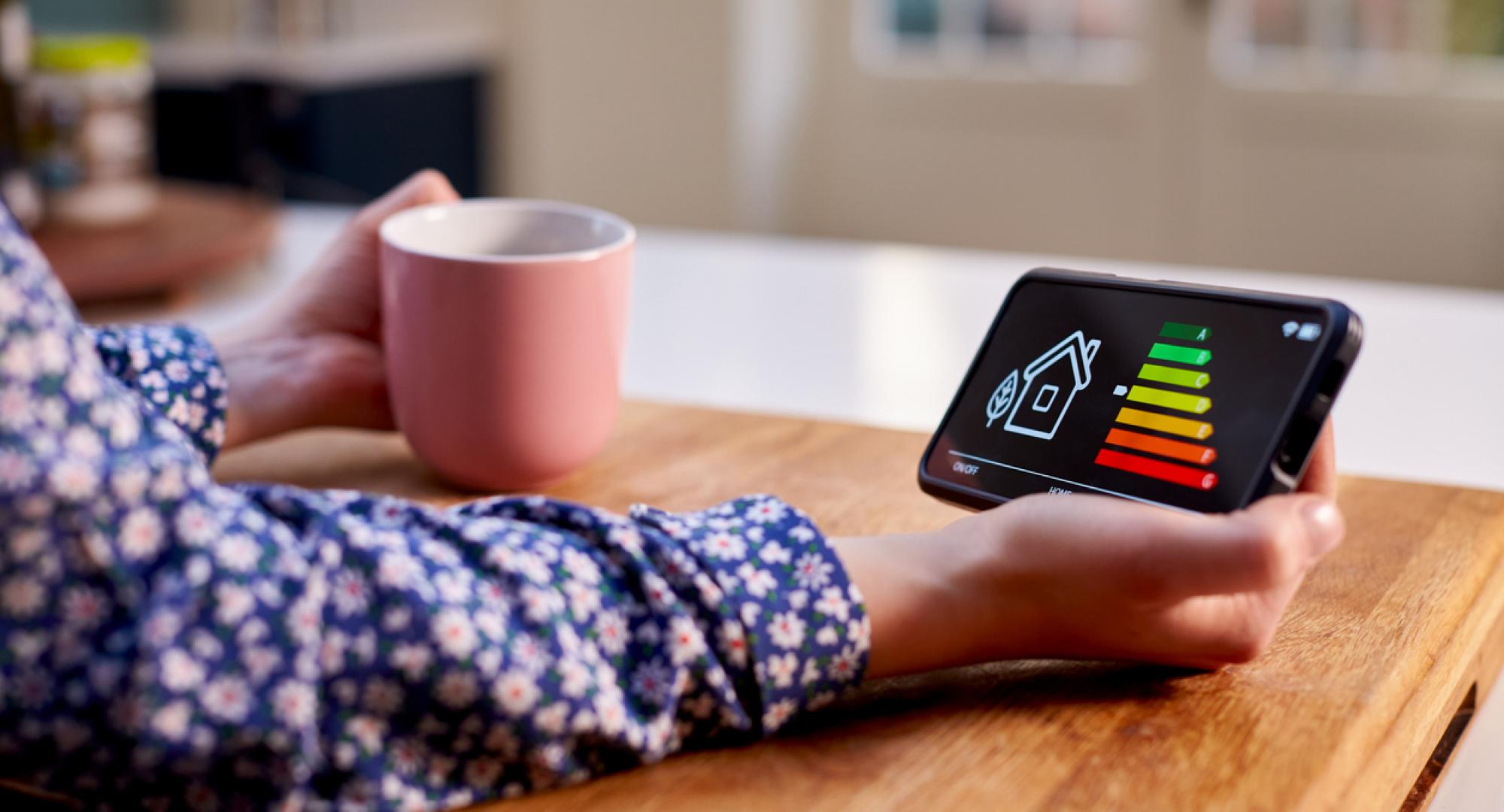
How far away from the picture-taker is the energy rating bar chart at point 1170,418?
46cm

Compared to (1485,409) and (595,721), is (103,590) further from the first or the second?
(1485,409)

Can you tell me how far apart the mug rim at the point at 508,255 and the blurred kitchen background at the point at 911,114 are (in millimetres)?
1794

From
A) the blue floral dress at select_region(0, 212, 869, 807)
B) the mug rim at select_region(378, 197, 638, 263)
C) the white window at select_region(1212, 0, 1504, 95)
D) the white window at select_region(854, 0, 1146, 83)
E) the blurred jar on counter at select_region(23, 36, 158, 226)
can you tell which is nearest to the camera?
the blue floral dress at select_region(0, 212, 869, 807)

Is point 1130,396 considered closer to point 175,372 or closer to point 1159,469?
point 1159,469

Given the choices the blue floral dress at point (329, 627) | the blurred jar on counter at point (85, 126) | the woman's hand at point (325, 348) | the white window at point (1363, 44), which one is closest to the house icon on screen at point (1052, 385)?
the blue floral dress at point (329, 627)

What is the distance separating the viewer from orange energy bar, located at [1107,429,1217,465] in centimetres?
45

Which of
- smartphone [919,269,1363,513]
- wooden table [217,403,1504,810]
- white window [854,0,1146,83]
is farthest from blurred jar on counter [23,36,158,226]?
white window [854,0,1146,83]

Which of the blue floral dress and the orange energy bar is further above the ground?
the orange energy bar

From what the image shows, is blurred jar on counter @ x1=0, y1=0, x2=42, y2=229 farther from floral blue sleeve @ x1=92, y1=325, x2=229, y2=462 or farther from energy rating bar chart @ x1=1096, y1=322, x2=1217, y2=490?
energy rating bar chart @ x1=1096, y1=322, x2=1217, y2=490

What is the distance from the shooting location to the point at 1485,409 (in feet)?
2.68

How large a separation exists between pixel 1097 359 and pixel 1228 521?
4.3 inches

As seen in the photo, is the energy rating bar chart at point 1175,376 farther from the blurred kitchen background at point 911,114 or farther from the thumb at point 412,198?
the blurred kitchen background at point 911,114

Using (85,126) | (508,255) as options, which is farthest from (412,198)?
(85,126)

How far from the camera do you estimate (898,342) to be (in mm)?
960
